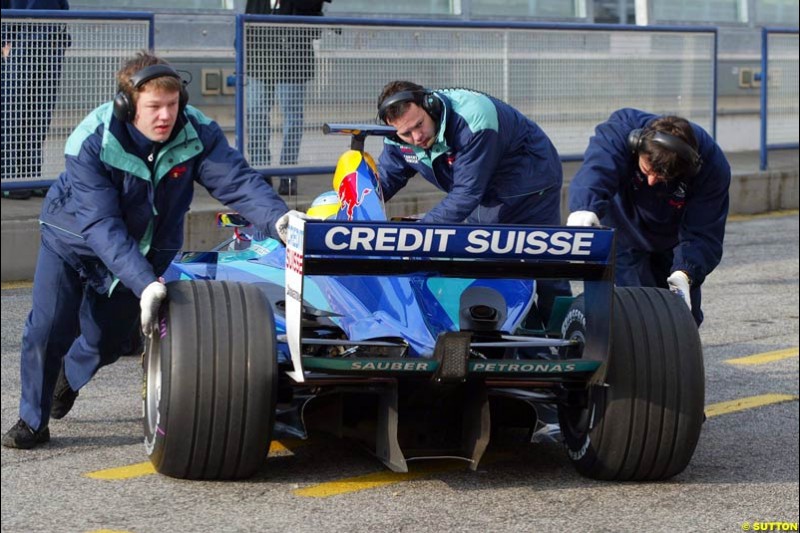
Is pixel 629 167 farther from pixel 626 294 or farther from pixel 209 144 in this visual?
pixel 209 144

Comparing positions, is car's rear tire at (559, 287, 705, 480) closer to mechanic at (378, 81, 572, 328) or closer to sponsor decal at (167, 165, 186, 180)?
mechanic at (378, 81, 572, 328)

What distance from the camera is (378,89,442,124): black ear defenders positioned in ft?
20.9

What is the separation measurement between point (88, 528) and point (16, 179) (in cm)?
522

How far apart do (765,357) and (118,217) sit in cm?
429

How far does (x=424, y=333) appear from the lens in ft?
18.4

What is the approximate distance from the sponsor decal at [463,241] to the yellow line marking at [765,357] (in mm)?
3191

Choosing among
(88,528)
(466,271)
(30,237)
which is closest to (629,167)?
(466,271)

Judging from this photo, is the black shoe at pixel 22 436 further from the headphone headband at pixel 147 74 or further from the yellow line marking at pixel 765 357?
the yellow line marking at pixel 765 357

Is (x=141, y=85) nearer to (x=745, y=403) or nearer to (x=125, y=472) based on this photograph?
(x=125, y=472)

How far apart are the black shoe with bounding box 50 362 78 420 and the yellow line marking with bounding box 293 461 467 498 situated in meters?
1.43

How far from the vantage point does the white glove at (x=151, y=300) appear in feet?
17.7

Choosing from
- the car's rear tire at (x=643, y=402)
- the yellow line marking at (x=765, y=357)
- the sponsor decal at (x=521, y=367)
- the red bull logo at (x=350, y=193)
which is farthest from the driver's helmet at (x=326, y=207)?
the yellow line marking at (x=765, y=357)

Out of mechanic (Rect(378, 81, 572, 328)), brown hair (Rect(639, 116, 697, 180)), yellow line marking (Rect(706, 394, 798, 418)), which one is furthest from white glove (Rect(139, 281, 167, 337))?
yellow line marking (Rect(706, 394, 798, 418))

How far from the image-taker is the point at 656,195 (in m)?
6.53
